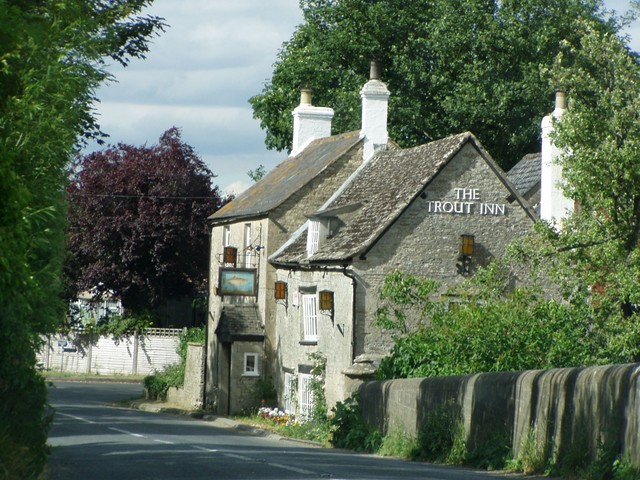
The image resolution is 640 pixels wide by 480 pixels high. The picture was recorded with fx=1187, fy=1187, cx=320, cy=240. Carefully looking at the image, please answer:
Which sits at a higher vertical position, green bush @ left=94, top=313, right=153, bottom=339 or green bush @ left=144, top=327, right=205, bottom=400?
green bush @ left=94, top=313, right=153, bottom=339

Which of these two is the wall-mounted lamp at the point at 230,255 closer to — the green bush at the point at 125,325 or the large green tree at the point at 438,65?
the large green tree at the point at 438,65

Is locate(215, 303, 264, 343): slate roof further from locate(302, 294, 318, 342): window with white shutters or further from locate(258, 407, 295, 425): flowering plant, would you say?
locate(302, 294, 318, 342): window with white shutters

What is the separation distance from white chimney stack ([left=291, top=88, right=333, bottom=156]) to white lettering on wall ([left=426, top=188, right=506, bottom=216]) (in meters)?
12.2

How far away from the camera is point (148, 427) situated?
32594 millimetres

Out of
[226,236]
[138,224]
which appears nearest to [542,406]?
[226,236]

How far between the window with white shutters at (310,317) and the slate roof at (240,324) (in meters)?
3.49

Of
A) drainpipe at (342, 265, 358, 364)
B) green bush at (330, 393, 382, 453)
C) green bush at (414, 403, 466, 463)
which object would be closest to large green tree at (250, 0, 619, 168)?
drainpipe at (342, 265, 358, 364)

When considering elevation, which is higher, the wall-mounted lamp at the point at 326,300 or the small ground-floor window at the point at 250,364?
the wall-mounted lamp at the point at 326,300

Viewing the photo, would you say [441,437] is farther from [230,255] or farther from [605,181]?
[230,255]

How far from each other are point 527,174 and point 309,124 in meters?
8.50

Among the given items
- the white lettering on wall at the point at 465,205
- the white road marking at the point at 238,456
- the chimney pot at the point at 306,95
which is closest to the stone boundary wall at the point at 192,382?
the chimney pot at the point at 306,95

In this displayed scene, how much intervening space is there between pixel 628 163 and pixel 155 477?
1263 cm

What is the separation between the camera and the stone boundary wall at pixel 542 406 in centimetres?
1552

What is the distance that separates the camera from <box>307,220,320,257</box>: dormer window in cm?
3562
